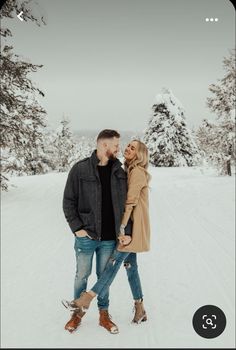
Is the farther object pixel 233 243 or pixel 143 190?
pixel 233 243

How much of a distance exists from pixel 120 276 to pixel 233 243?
4.35 meters

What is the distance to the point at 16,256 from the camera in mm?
6711

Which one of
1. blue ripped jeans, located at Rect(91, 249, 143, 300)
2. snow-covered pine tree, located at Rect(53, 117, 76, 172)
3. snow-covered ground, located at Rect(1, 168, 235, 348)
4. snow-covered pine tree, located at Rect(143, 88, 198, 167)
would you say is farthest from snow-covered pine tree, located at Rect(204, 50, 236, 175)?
blue ripped jeans, located at Rect(91, 249, 143, 300)

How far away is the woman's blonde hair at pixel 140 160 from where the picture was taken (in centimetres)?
199

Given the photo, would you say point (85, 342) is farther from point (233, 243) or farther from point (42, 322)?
point (233, 243)

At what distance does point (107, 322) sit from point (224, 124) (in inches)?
117

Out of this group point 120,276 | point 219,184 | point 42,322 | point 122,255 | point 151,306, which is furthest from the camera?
point 219,184

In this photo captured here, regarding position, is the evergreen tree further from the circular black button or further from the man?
the man

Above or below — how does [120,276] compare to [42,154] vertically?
below

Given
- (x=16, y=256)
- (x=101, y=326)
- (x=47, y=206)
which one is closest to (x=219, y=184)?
(x=47, y=206)

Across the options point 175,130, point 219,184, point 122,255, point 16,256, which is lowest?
point 16,256

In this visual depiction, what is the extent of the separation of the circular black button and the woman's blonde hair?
121cm

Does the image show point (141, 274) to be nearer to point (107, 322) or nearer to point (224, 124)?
point (224, 124)

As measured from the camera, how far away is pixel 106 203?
2129 millimetres
